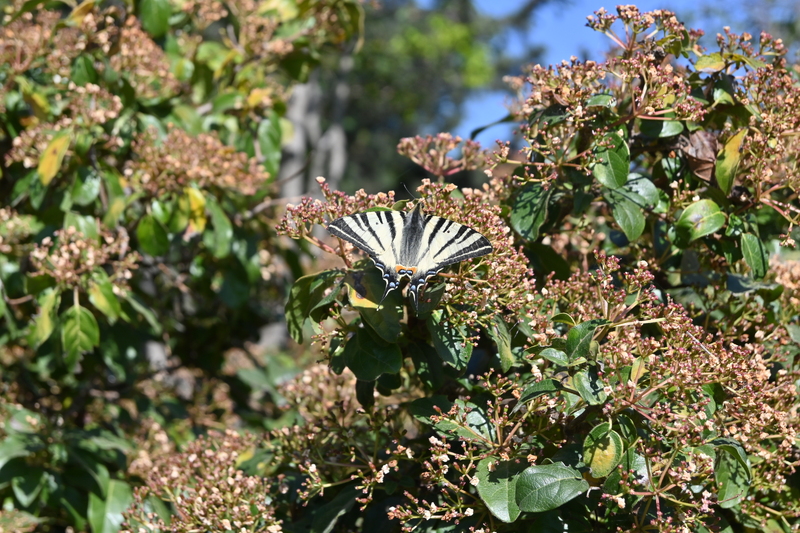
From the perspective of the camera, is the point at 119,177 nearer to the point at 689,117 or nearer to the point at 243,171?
the point at 243,171

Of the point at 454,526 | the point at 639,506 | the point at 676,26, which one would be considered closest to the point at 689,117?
the point at 676,26

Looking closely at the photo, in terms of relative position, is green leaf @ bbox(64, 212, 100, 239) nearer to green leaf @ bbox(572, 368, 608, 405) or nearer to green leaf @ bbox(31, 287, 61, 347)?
green leaf @ bbox(31, 287, 61, 347)

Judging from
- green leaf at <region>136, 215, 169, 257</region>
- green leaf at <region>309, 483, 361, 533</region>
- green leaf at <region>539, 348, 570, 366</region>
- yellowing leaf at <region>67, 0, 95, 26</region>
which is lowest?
green leaf at <region>309, 483, 361, 533</region>

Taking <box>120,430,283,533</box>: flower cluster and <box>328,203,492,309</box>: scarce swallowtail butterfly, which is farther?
<box>120,430,283,533</box>: flower cluster

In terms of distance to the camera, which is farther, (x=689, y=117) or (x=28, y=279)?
(x=28, y=279)

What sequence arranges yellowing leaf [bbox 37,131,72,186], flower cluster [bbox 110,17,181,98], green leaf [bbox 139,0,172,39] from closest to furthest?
yellowing leaf [bbox 37,131,72,186] → flower cluster [bbox 110,17,181,98] → green leaf [bbox 139,0,172,39]

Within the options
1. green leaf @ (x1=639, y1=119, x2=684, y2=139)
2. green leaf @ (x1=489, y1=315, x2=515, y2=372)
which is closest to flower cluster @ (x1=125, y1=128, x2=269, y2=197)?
green leaf @ (x1=489, y1=315, x2=515, y2=372)

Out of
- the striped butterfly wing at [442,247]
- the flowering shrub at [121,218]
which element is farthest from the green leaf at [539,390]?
the flowering shrub at [121,218]
